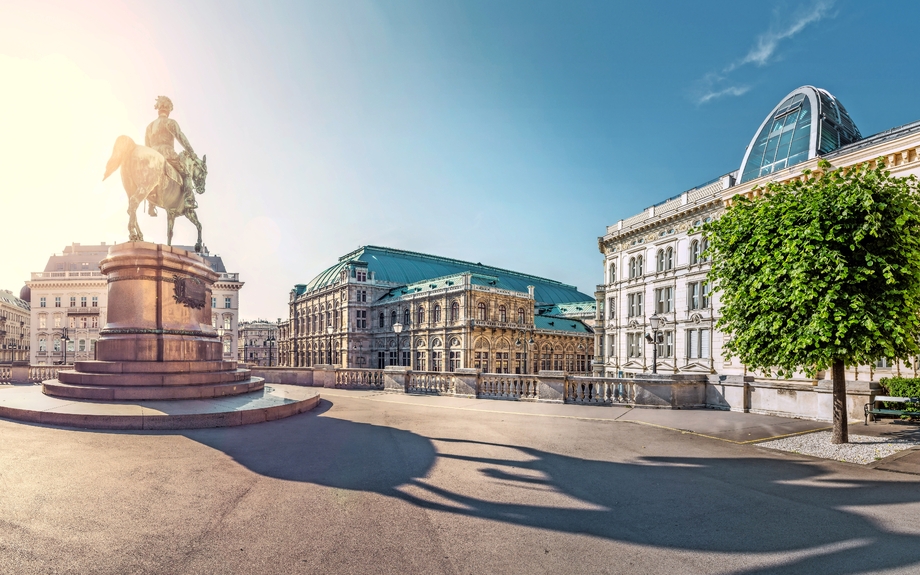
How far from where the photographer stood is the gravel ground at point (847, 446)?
408 inches

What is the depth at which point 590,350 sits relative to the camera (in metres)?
95.1

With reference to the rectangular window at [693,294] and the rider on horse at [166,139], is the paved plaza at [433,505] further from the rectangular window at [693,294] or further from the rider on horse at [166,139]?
the rectangular window at [693,294]

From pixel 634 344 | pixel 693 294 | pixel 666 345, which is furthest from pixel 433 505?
pixel 634 344

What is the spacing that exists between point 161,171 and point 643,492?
19014 mm

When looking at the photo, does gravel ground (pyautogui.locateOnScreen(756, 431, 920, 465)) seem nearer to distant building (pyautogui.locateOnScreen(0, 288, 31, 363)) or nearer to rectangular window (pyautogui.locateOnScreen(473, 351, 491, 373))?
rectangular window (pyautogui.locateOnScreen(473, 351, 491, 373))

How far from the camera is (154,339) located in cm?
1555

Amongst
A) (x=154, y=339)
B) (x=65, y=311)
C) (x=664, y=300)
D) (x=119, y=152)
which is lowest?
(x=154, y=339)

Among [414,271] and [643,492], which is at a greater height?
[414,271]

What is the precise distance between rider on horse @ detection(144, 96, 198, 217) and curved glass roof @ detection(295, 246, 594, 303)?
60.9 m

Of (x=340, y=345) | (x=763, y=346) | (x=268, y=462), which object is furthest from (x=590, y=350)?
(x=268, y=462)

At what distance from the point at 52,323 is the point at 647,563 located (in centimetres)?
9948

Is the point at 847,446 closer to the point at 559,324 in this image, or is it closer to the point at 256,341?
the point at 559,324

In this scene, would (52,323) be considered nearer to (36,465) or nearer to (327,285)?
Result: (327,285)

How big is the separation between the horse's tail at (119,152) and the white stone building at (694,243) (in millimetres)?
26796
